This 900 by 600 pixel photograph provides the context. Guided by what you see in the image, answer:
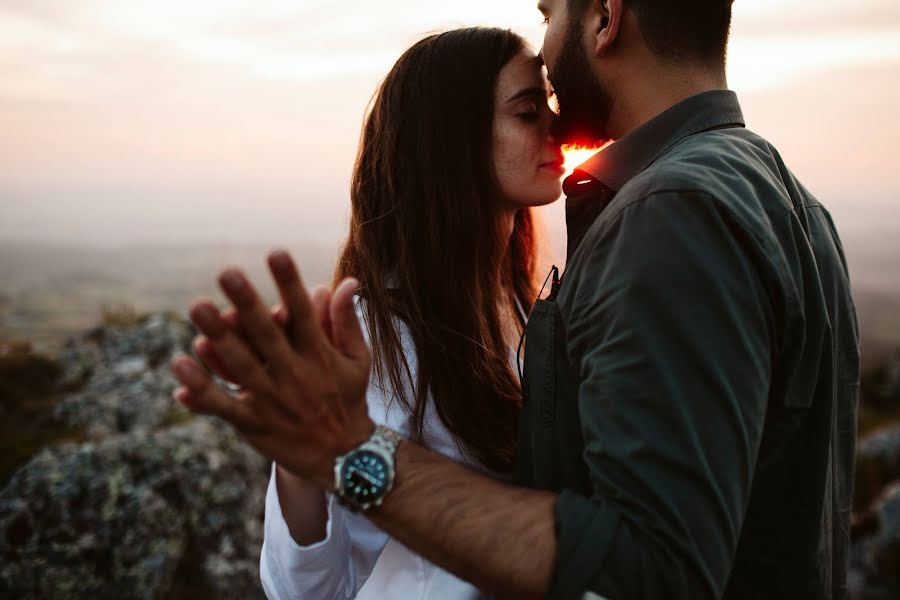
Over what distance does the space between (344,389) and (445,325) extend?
4.24 ft

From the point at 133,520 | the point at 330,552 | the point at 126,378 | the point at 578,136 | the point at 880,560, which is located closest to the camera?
the point at 330,552

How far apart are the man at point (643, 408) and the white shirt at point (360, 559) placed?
710 mm

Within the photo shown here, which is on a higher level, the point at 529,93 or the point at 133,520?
the point at 529,93

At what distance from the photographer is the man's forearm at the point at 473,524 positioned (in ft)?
4.42

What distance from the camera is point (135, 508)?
329cm

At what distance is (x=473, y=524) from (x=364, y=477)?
251 mm

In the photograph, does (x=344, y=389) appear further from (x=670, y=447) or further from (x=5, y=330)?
(x=5, y=330)

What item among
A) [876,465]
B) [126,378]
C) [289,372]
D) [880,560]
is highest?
[289,372]

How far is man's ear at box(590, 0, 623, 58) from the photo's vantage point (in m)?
2.07

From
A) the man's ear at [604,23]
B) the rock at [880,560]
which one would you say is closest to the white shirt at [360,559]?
the man's ear at [604,23]

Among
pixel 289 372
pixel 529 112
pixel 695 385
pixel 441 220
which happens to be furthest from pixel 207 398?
pixel 529 112

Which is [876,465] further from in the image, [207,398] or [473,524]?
[207,398]

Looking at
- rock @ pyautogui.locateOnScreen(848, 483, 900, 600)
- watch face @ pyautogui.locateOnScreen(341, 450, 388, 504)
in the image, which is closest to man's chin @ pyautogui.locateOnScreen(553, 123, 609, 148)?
watch face @ pyautogui.locateOnScreen(341, 450, 388, 504)

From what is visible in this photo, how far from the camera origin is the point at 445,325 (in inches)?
104
